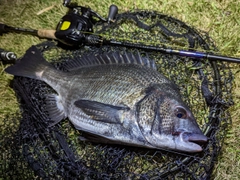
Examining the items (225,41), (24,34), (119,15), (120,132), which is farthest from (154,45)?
(24,34)

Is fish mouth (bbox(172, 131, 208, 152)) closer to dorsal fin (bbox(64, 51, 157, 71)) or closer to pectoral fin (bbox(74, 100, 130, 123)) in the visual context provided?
pectoral fin (bbox(74, 100, 130, 123))

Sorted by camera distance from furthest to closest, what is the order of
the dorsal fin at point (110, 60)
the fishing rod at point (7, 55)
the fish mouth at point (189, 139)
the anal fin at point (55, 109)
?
the fishing rod at point (7, 55) → the anal fin at point (55, 109) → the dorsal fin at point (110, 60) → the fish mouth at point (189, 139)

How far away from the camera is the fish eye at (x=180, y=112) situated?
253 centimetres

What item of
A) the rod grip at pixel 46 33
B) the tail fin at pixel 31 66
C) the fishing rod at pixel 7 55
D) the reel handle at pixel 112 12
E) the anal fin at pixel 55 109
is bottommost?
the anal fin at pixel 55 109

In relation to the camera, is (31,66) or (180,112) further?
(31,66)

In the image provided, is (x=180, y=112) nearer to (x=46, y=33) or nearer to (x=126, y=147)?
(x=126, y=147)

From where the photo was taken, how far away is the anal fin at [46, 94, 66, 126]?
3.20m

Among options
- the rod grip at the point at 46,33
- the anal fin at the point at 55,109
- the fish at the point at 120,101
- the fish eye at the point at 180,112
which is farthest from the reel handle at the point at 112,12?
the fish eye at the point at 180,112

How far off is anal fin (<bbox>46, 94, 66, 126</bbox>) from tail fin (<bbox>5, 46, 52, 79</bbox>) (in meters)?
0.30

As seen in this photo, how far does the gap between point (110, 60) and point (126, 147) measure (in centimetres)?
90

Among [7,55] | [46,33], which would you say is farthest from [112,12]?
[7,55]

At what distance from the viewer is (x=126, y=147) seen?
10.0 feet

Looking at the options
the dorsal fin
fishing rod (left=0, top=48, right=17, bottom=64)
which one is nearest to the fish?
the dorsal fin

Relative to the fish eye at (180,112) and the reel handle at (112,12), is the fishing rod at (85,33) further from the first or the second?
the fish eye at (180,112)
